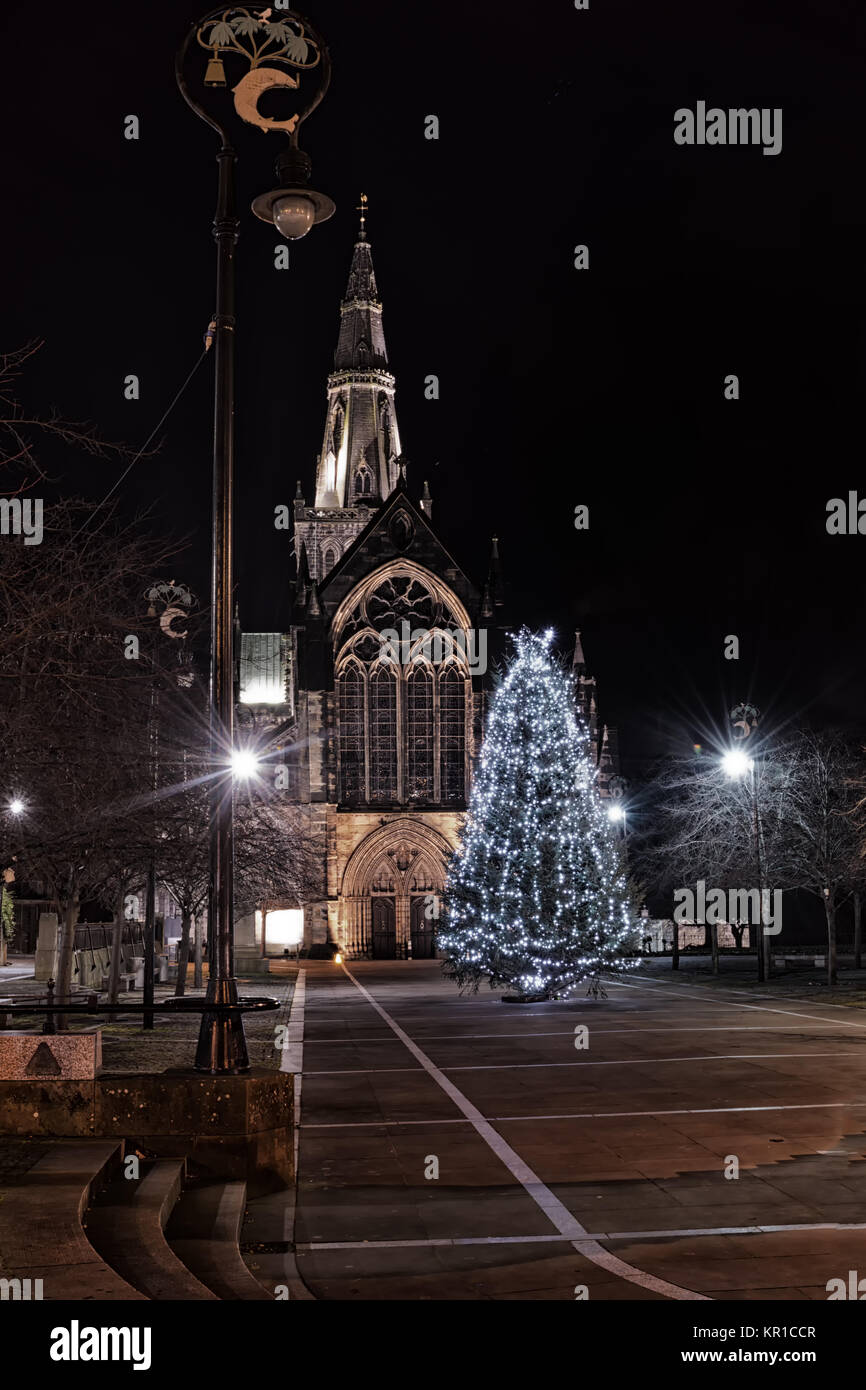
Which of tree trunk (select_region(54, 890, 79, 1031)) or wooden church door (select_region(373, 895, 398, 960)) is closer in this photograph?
tree trunk (select_region(54, 890, 79, 1031))

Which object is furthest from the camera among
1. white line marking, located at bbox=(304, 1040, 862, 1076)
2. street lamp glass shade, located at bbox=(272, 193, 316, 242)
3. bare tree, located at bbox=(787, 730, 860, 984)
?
bare tree, located at bbox=(787, 730, 860, 984)

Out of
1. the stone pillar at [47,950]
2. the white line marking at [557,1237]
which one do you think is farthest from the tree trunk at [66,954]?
the stone pillar at [47,950]

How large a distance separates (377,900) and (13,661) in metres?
48.8

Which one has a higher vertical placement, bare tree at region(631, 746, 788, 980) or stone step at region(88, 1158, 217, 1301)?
bare tree at region(631, 746, 788, 980)

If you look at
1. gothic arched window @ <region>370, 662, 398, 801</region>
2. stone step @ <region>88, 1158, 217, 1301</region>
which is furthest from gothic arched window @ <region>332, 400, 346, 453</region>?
stone step @ <region>88, 1158, 217, 1301</region>

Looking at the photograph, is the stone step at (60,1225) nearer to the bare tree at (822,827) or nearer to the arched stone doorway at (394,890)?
the bare tree at (822,827)

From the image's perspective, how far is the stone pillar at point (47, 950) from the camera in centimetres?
3716

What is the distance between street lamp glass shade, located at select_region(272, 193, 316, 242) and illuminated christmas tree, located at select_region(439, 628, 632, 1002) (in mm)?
22491

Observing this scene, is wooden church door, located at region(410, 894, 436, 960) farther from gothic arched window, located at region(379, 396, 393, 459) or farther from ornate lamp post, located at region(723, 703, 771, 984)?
gothic arched window, located at region(379, 396, 393, 459)

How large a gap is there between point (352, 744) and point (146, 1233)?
5120cm

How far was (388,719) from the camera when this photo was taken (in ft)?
195

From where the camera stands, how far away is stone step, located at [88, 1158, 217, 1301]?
6988 mm

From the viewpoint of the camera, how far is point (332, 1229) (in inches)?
363

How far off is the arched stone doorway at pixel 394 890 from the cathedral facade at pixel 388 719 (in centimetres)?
5
